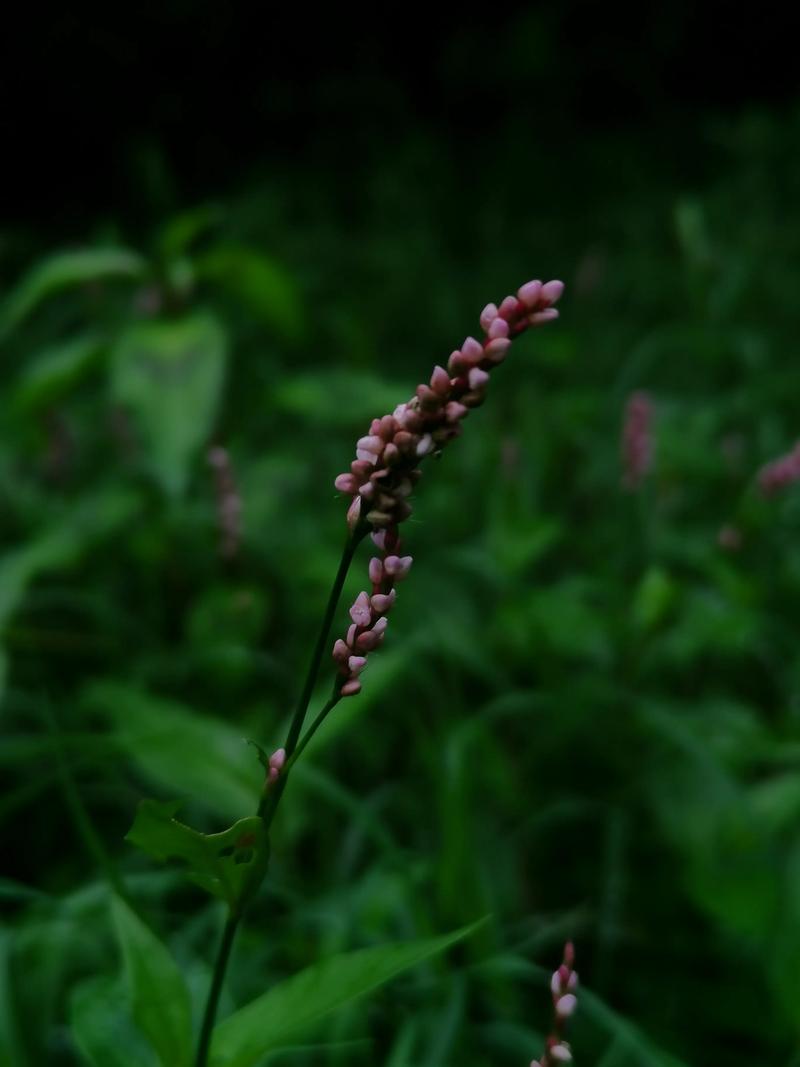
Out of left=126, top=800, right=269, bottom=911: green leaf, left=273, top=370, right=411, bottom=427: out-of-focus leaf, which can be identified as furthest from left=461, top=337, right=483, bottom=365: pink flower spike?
left=273, top=370, right=411, bottom=427: out-of-focus leaf

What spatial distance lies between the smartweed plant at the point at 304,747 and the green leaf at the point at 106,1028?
0.25 feet

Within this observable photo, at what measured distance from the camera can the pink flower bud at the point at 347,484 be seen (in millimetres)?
752

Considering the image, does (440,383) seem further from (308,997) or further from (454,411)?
(308,997)

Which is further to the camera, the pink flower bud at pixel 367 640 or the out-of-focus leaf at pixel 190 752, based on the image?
the out-of-focus leaf at pixel 190 752

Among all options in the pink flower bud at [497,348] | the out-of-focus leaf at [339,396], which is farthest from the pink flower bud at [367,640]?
the out-of-focus leaf at [339,396]

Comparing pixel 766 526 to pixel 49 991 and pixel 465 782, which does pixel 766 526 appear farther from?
pixel 49 991

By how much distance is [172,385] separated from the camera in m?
2.00

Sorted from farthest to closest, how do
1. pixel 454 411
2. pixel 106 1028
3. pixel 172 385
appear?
pixel 172 385 < pixel 106 1028 < pixel 454 411

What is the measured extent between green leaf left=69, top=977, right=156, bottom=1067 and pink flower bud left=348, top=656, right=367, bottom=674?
39 cm

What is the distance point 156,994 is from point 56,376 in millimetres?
1449

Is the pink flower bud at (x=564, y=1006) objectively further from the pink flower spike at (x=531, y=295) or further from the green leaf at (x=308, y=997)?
the pink flower spike at (x=531, y=295)

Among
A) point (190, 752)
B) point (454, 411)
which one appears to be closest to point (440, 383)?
point (454, 411)

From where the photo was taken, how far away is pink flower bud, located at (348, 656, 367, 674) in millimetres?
790

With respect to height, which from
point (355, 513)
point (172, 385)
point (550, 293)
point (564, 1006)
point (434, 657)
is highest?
point (172, 385)
